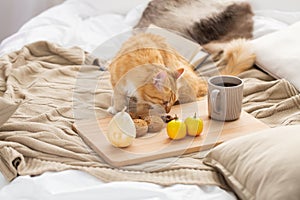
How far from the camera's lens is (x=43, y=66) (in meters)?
1.97

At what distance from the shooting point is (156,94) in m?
1.52

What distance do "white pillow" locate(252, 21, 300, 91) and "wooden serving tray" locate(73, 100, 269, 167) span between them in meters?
0.28

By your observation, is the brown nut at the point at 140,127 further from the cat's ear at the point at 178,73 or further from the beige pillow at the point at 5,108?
the beige pillow at the point at 5,108

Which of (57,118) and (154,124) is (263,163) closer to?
(154,124)

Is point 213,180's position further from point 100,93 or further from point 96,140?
point 100,93

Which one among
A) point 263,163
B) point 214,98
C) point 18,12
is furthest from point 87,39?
point 263,163

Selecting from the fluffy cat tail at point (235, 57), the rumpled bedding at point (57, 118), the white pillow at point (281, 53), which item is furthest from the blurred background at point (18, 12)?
the white pillow at point (281, 53)

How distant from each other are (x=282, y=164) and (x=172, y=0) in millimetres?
1266

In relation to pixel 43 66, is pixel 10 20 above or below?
below

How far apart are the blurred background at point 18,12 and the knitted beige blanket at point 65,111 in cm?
110

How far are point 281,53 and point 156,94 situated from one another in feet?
1.83

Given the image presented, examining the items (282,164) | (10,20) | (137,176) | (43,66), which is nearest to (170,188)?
(137,176)

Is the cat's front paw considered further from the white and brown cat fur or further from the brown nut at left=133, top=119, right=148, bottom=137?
the brown nut at left=133, top=119, right=148, bottom=137

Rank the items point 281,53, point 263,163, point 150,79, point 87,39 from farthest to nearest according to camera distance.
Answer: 1. point 87,39
2. point 281,53
3. point 150,79
4. point 263,163
